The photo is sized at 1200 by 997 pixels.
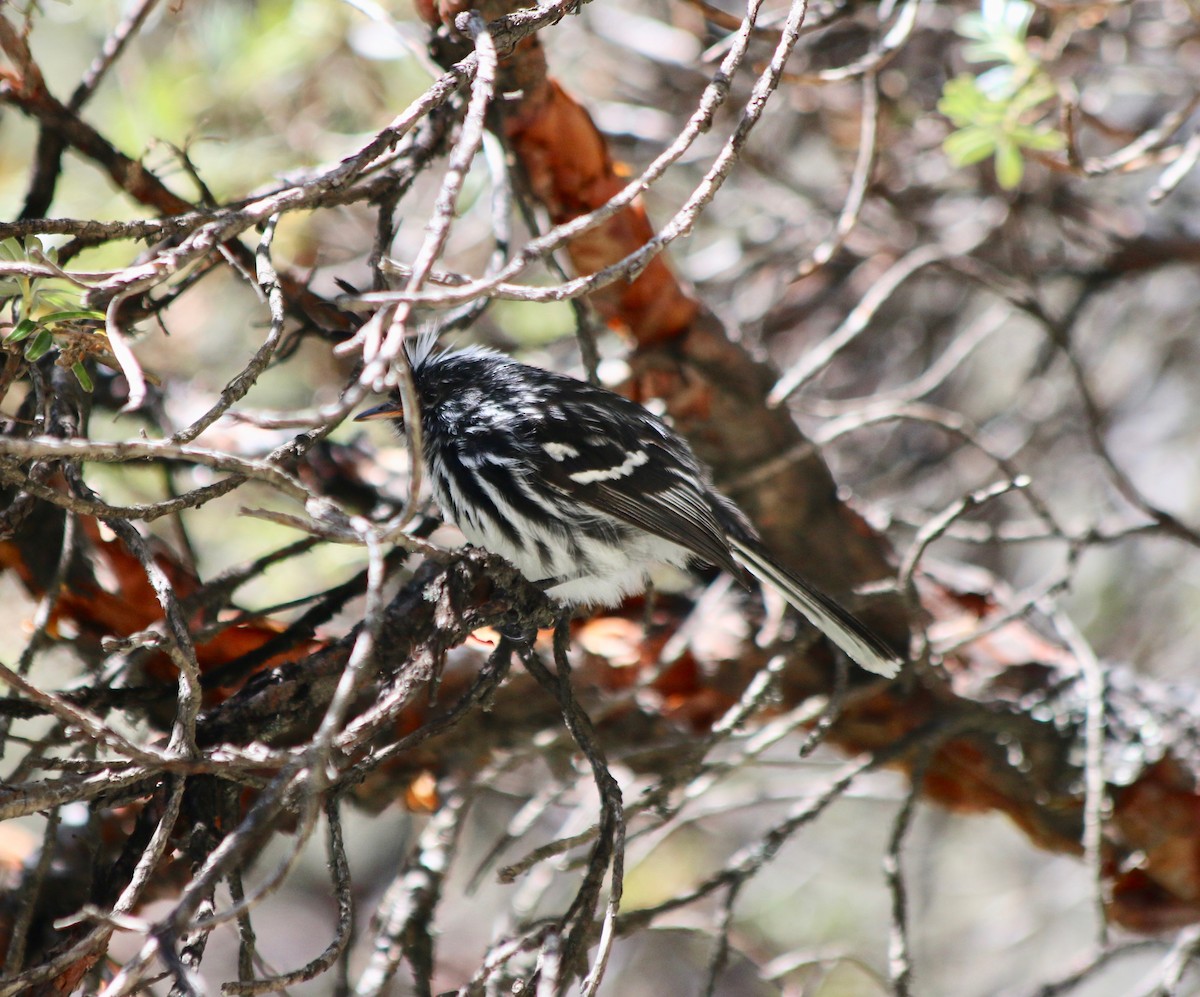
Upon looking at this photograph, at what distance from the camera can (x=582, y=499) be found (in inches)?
129

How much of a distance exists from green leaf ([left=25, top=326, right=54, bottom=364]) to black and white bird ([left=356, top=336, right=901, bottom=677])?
50.3 inches

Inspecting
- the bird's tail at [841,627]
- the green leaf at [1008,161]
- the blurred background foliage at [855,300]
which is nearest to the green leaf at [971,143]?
the green leaf at [1008,161]

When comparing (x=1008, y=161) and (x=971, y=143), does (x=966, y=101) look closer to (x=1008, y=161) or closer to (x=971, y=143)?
(x=971, y=143)

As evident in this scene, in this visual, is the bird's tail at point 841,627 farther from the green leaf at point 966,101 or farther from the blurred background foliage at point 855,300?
the green leaf at point 966,101

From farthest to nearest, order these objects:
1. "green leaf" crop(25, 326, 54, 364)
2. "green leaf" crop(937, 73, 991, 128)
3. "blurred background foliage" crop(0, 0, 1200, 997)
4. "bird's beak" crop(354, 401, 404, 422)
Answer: "blurred background foliage" crop(0, 0, 1200, 997), "bird's beak" crop(354, 401, 404, 422), "green leaf" crop(937, 73, 991, 128), "green leaf" crop(25, 326, 54, 364)

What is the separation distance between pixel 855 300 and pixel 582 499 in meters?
2.50

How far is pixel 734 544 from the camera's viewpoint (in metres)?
3.39

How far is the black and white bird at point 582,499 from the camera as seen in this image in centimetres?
324

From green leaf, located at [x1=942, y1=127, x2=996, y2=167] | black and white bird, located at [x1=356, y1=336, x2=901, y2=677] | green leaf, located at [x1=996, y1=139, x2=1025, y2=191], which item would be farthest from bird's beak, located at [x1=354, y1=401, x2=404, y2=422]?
green leaf, located at [x1=996, y1=139, x2=1025, y2=191]

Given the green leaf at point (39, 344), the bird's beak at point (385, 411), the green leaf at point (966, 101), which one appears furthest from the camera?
the bird's beak at point (385, 411)

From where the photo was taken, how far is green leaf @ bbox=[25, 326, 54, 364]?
2.03 m

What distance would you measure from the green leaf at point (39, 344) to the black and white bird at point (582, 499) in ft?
4.19

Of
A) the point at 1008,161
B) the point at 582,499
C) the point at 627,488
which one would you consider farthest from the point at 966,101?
the point at 582,499

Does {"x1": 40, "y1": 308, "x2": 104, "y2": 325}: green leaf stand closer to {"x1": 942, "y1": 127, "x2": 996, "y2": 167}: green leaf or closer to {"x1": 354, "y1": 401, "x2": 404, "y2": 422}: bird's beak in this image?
{"x1": 354, "y1": 401, "x2": 404, "y2": 422}: bird's beak
